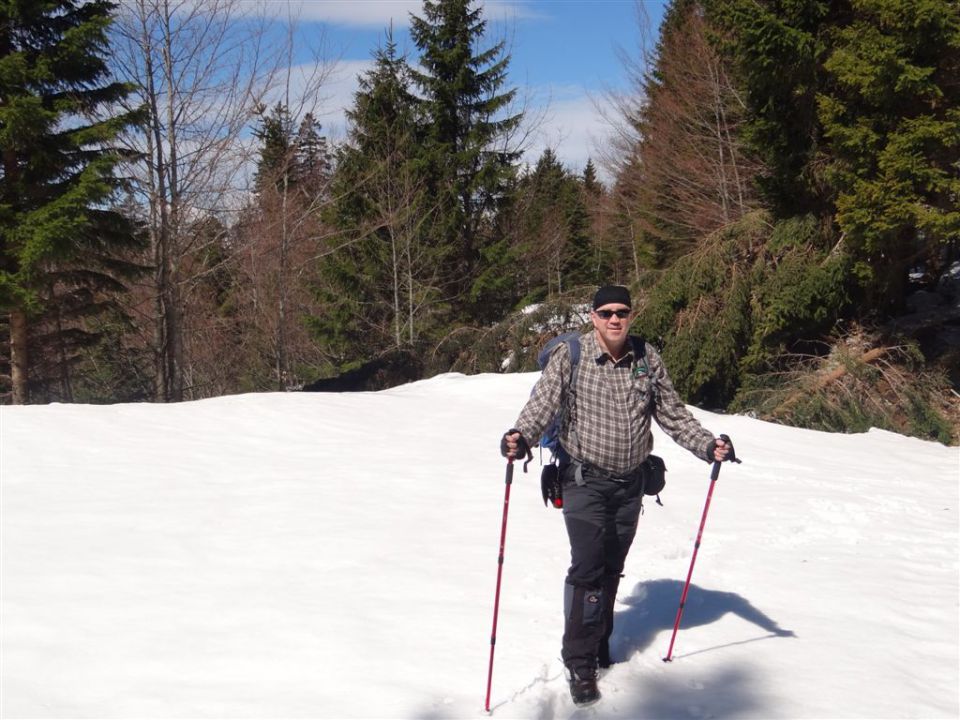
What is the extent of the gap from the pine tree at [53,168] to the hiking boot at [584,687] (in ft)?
43.3

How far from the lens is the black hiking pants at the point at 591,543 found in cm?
368

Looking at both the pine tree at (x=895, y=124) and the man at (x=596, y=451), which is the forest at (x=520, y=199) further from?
the man at (x=596, y=451)

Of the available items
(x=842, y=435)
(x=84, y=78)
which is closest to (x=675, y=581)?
(x=842, y=435)

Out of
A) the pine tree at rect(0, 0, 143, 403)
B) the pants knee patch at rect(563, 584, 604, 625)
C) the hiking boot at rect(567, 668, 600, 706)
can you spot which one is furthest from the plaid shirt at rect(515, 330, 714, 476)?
the pine tree at rect(0, 0, 143, 403)

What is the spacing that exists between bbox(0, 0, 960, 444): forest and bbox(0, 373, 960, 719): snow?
3823mm

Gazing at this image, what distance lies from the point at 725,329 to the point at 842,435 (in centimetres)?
272

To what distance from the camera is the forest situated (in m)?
11.4

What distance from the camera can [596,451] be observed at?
12.3 feet

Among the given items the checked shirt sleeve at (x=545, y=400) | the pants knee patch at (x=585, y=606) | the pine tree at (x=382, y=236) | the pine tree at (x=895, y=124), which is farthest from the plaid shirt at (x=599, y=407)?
the pine tree at (x=382, y=236)

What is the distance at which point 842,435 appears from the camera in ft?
35.8

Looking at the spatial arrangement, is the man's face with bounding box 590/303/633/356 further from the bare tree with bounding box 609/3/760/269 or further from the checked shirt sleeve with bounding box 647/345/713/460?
the bare tree with bounding box 609/3/760/269

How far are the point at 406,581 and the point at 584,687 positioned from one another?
1833mm

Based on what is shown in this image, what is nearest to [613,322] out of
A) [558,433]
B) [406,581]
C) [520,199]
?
[558,433]

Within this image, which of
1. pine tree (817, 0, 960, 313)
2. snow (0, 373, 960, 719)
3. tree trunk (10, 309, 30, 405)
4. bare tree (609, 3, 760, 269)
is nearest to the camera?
snow (0, 373, 960, 719)
